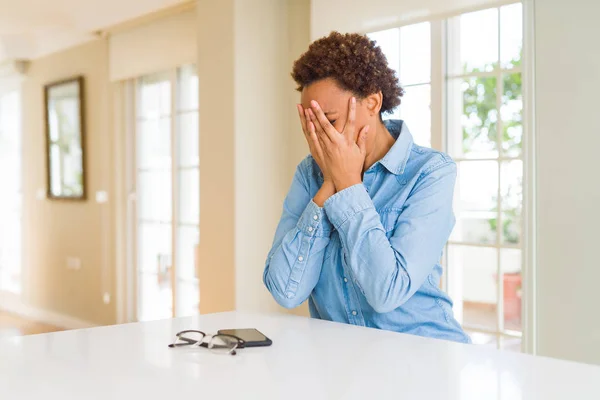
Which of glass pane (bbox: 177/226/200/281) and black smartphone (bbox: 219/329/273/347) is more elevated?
black smartphone (bbox: 219/329/273/347)

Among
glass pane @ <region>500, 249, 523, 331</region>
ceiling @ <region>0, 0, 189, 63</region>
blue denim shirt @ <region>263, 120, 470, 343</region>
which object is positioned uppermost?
ceiling @ <region>0, 0, 189, 63</region>

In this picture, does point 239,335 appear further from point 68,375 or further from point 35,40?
point 35,40

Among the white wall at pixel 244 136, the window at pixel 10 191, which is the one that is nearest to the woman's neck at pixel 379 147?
the white wall at pixel 244 136

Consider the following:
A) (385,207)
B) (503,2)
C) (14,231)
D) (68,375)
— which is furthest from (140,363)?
(14,231)

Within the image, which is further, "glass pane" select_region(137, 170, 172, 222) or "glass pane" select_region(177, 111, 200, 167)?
"glass pane" select_region(137, 170, 172, 222)

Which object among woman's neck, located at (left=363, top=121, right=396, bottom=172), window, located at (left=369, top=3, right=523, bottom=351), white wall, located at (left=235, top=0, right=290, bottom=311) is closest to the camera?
woman's neck, located at (left=363, top=121, right=396, bottom=172)

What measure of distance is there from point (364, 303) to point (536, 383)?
1.77ft

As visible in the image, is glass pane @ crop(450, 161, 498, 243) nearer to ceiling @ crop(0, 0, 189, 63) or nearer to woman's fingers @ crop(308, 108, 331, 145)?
woman's fingers @ crop(308, 108, 331, 145)

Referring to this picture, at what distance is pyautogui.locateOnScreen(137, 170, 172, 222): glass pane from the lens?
486 cm

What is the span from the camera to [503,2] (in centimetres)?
267

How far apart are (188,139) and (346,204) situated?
337 centimetres

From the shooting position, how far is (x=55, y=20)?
4922mm

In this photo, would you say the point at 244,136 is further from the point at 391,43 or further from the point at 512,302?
the point at 512,302

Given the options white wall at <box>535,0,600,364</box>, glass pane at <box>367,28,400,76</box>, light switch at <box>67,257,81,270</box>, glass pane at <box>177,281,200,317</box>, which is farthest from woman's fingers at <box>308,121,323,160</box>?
light switch at <box>67,257,81,270</box>
